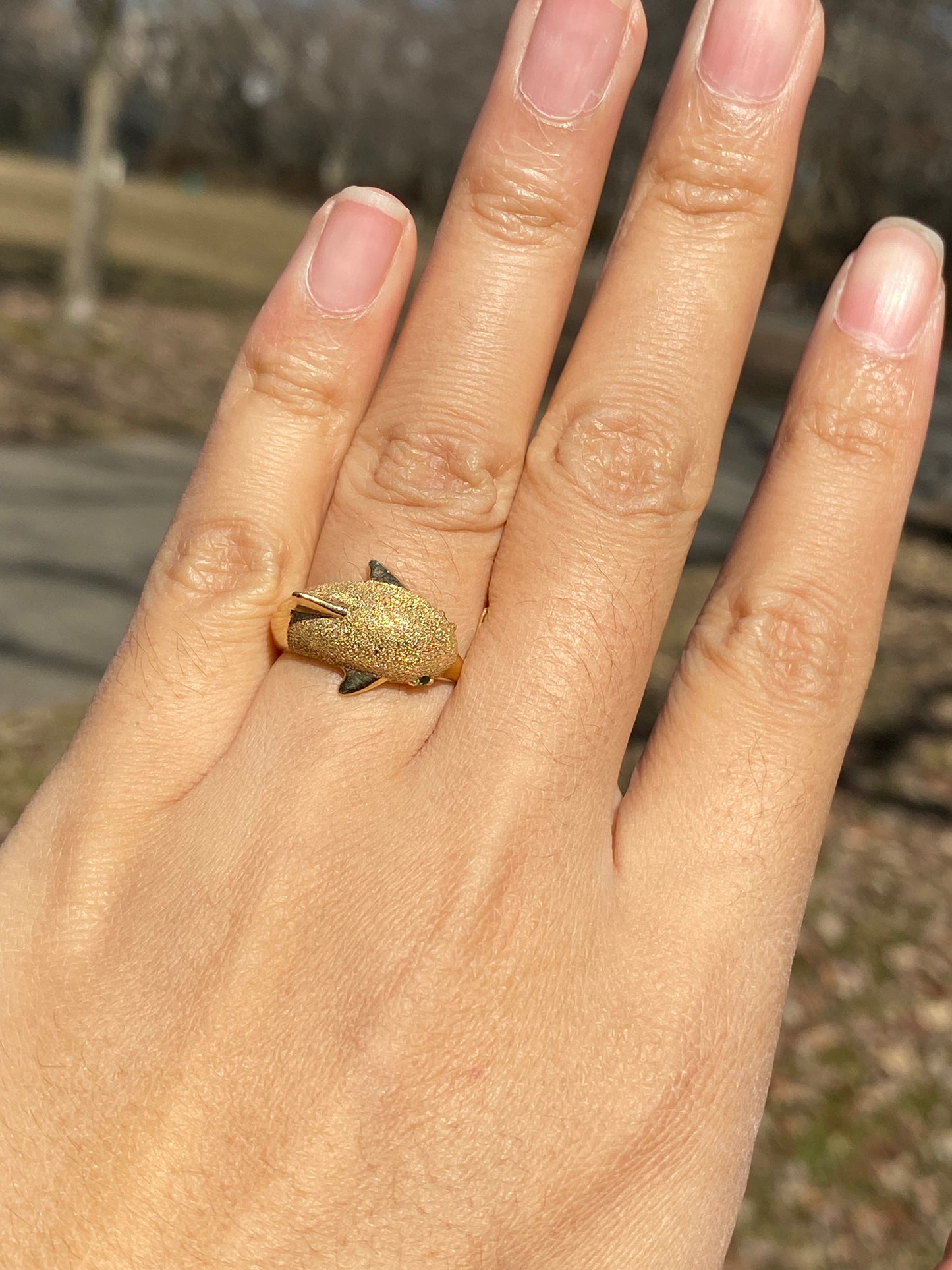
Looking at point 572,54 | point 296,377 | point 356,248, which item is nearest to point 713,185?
point 572,54

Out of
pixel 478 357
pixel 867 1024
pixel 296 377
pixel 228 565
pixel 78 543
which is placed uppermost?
pixel 478 357

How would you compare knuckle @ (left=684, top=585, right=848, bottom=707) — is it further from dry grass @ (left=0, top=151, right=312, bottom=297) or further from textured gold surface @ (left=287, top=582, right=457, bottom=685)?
dry grass @ (left=0, top=151, right=312, bottom=297)

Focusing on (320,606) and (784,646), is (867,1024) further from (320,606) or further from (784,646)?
(320,606)

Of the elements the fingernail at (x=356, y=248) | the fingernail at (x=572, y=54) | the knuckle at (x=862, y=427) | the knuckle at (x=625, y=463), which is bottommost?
the knuckle at (x=625, y=463)

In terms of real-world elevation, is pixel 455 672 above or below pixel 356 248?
below

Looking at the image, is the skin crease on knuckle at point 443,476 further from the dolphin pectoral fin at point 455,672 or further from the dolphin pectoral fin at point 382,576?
the dolphin pectoral fin at point 455,672

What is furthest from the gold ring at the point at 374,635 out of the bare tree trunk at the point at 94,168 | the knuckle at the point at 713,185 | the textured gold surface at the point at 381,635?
the bare tree trunk at the point at 94,168
